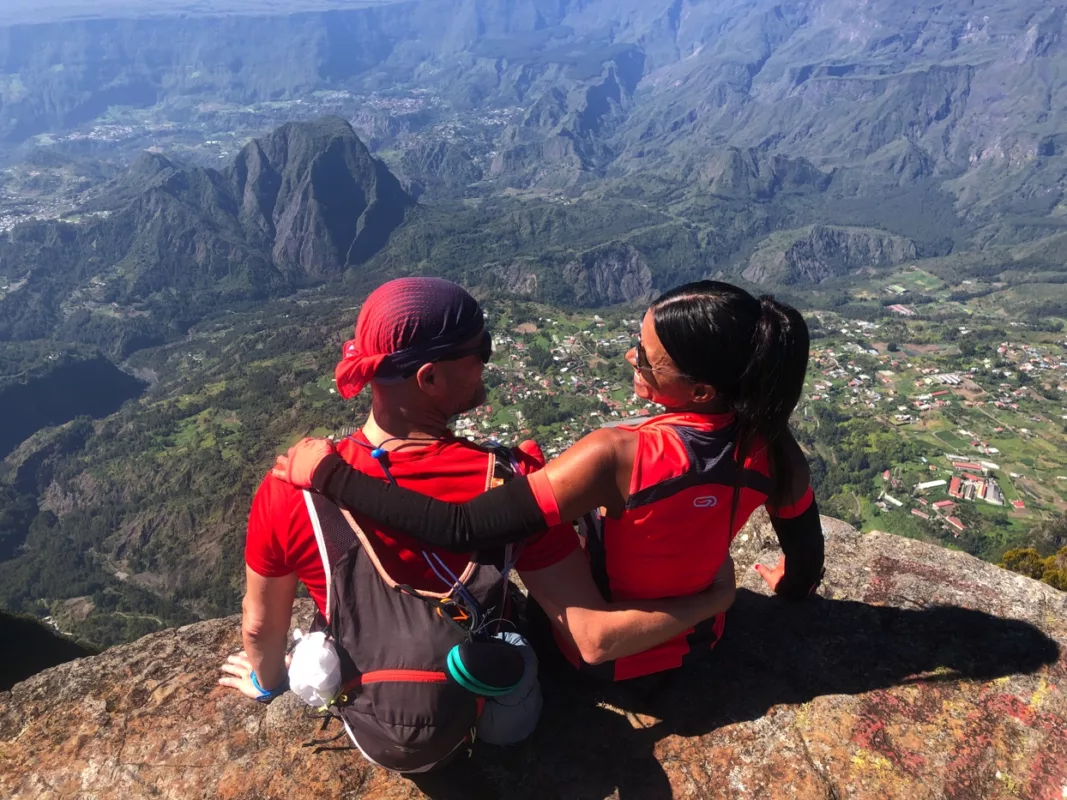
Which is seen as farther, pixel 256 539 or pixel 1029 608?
pixel 1029 608

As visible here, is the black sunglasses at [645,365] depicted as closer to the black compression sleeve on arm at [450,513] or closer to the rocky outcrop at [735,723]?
the black compression sleeve on arm at [450,513]

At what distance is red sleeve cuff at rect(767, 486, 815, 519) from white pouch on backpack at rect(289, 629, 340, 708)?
3641 mm

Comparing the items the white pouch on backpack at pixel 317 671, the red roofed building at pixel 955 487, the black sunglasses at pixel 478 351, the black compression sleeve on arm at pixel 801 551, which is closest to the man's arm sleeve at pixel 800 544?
the black compression sleeve on arm at pixel 801 551

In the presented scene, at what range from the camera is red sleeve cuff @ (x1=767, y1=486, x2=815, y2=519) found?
17.4ft

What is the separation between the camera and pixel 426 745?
13.1ft

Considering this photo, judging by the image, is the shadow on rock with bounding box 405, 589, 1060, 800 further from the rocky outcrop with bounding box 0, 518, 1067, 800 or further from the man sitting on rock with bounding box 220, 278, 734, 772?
the man sitting on rock with bounding box 220, 278, 734, 772

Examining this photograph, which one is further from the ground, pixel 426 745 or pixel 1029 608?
pixel 426 745

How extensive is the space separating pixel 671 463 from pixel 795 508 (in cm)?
216

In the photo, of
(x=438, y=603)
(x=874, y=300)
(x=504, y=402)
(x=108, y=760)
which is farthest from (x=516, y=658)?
(x=874, y=300)

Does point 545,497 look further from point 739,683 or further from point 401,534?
point 739,683

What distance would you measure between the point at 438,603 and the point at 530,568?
Answer: 703mm

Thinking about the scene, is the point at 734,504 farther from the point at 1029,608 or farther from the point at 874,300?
the point at 874,300

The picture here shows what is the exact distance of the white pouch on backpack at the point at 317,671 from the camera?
13.5 feet

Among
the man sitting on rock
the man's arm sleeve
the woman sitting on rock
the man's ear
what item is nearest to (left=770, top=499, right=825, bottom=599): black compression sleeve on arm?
the man's arm sleeve
